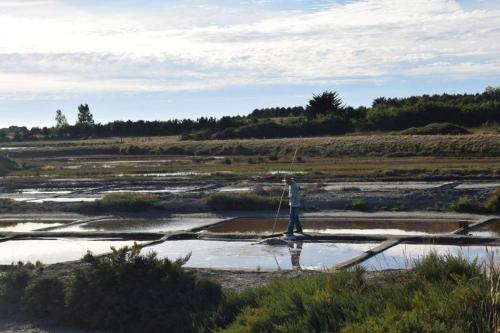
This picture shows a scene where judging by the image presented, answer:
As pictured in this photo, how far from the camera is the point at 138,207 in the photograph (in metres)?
29.8

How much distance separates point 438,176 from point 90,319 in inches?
1098

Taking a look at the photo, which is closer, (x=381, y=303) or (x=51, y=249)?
(x=381, y=303)

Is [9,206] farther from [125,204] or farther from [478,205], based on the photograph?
[478,205]

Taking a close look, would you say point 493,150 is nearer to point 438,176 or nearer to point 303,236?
point 438,176

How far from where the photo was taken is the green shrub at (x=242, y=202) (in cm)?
2788

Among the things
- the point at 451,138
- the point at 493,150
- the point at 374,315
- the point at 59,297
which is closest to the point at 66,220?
the point at 59,297

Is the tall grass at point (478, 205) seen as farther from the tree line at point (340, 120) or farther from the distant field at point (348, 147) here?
the tree line at point (340, 120)

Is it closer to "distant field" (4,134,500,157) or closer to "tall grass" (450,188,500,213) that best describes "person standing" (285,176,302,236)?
"tall grass" (450,188,500,213)

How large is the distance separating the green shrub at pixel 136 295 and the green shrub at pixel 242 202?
16166 mm

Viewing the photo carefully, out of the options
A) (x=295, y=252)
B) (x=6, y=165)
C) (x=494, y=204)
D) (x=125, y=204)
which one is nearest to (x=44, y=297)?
(x=295, y=252)

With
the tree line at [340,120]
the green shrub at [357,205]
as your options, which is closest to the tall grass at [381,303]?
the green shrub at [357,205]

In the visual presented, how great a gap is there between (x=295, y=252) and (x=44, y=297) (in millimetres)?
7349

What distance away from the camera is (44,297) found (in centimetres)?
1214

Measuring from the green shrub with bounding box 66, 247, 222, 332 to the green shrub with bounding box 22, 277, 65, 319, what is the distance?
372 millimetres
